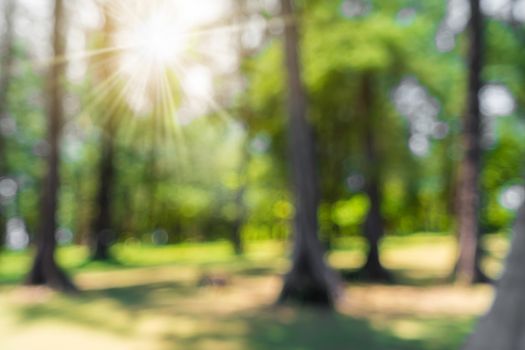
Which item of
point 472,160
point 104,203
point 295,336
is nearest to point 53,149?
point 295,336

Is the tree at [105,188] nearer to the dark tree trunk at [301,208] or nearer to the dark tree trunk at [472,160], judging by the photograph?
the dark tree trunk at [301,208]

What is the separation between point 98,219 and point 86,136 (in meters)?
11.4

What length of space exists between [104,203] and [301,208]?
19.9 metres

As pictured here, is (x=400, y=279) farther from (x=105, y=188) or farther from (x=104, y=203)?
(x=105, y=188)

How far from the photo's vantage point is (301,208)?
46.6 feet

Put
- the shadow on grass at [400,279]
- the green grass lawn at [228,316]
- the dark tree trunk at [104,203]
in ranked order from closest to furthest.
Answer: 1. the green grass lawn at [228,316]
2. the shadow on grass at [400,279]
3. the dark tree trunk at [104,203]

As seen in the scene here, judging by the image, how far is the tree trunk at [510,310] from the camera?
15.6ft

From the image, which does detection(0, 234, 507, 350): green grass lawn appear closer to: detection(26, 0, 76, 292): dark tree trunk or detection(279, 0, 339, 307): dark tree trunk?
detection(279, 0, 339, 307): dark tree trunk

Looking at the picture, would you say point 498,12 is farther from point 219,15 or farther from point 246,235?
point 246,235

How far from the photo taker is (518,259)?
4.83m

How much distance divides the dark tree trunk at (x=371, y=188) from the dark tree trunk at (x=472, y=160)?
299 cm

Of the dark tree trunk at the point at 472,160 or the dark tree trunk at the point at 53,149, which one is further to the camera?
the dark tree trunk at the point at 53,149

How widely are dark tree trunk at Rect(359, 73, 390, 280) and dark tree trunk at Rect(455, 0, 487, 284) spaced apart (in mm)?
2989

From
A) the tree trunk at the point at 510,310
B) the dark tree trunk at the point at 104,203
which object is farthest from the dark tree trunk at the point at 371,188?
the dark tree trunk at the point at 104,203
